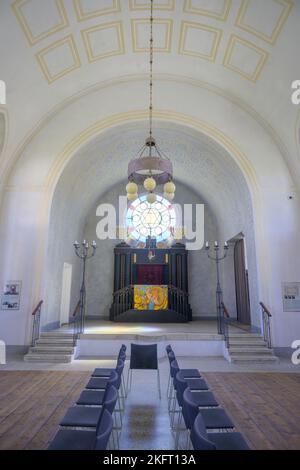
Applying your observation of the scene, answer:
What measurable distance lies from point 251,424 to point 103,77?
30.0 ft

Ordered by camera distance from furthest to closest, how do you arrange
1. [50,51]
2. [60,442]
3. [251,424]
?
[50,51] < [251,424] < [60,442]

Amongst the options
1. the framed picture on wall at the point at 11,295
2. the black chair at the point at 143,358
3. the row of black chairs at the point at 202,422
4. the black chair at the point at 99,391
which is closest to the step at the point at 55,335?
the framed picture on wall at the point at 11,295

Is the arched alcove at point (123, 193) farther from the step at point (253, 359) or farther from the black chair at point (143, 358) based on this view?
the black chair at point (143, 358)

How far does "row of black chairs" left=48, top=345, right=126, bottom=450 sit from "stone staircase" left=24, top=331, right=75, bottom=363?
3.18 meters

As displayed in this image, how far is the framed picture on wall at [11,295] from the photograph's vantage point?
7434mm

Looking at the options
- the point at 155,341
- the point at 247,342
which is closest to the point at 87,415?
the point at 155,341

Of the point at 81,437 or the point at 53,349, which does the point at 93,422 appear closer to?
the point at 81,437

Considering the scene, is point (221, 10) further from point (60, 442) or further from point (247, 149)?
point (60, 442)

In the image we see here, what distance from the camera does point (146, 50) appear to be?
25.1ft

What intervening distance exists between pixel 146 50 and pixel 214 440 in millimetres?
8796

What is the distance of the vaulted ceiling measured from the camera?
6324 millimetres
